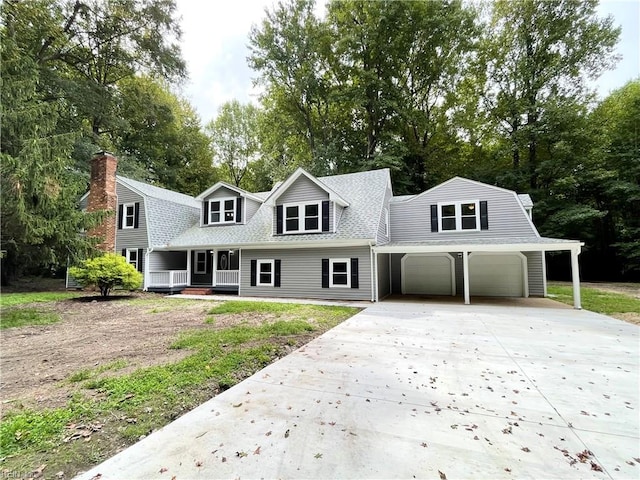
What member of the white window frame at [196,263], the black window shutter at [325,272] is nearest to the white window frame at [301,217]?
the black window shutter at [325,272]

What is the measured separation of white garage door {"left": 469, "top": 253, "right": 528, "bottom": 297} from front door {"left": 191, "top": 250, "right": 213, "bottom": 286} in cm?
1322

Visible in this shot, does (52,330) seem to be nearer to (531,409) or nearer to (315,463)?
(315,463)

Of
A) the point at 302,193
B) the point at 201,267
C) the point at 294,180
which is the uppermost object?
the point at 294,180

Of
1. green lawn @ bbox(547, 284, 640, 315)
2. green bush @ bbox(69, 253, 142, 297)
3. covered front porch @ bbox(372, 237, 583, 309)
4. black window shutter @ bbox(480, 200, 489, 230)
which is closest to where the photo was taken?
green lawn @ bbox(547, 284, 640, 315)

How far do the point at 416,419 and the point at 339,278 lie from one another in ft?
29.9

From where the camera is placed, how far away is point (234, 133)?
30.6 meters

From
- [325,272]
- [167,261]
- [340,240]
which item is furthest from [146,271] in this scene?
[340,240]

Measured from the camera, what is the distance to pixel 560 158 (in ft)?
64.7

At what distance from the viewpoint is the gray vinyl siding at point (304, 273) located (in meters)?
11.7

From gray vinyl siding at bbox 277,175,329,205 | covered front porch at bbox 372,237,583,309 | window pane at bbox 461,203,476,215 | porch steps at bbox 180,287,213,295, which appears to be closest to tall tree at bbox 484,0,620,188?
covered front porch at bbox 372,237,583,309

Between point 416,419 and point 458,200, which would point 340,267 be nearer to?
point 458,200

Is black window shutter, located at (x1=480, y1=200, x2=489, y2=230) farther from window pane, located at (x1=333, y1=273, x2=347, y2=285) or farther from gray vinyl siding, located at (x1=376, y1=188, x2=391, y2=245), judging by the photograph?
window pane, located at (x1=333, y1=273, x2=347, y2=285)

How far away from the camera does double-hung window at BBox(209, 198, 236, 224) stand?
615 inches

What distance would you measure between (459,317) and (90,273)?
43.1 feet
